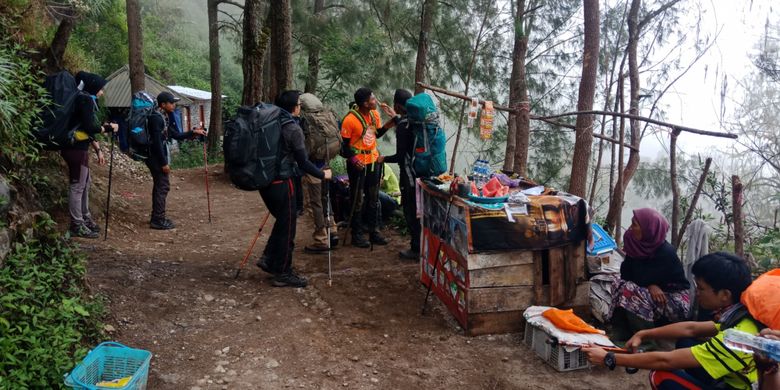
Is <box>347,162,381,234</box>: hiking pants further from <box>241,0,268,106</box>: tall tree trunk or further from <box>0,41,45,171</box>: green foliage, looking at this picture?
<box>241,0,268,106</box>: tall tree trunk

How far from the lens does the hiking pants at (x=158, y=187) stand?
675 cm

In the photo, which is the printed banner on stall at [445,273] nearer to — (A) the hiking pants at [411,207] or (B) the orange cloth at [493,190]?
(B) the orange cloth at [493,190]

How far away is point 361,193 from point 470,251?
2.85 meters

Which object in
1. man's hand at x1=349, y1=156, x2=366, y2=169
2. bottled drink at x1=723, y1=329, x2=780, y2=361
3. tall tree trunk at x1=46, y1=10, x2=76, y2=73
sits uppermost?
tall tree trunk at x1=46, y1=10, x2=76, y2=73

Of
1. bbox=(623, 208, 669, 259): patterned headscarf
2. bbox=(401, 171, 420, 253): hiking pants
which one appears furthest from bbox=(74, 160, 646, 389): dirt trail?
bbox=(623, 208, 669, 259): patterned headscarf

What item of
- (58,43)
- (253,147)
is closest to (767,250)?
(253,147)

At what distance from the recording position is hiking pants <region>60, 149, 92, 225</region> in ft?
18.6

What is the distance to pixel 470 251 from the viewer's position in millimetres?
4141

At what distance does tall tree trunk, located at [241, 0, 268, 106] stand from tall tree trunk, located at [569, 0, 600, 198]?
619 cm

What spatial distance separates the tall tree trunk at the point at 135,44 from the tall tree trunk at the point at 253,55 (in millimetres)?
4573

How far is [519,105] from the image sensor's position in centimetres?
607

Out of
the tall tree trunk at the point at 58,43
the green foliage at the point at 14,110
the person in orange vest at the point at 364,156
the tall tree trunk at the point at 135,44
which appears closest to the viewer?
the green foliage at the point at 14,110

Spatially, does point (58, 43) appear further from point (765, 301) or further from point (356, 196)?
point (765, 301)

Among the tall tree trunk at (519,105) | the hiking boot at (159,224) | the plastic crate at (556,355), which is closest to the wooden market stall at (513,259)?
the plastic crate at (556,355)
